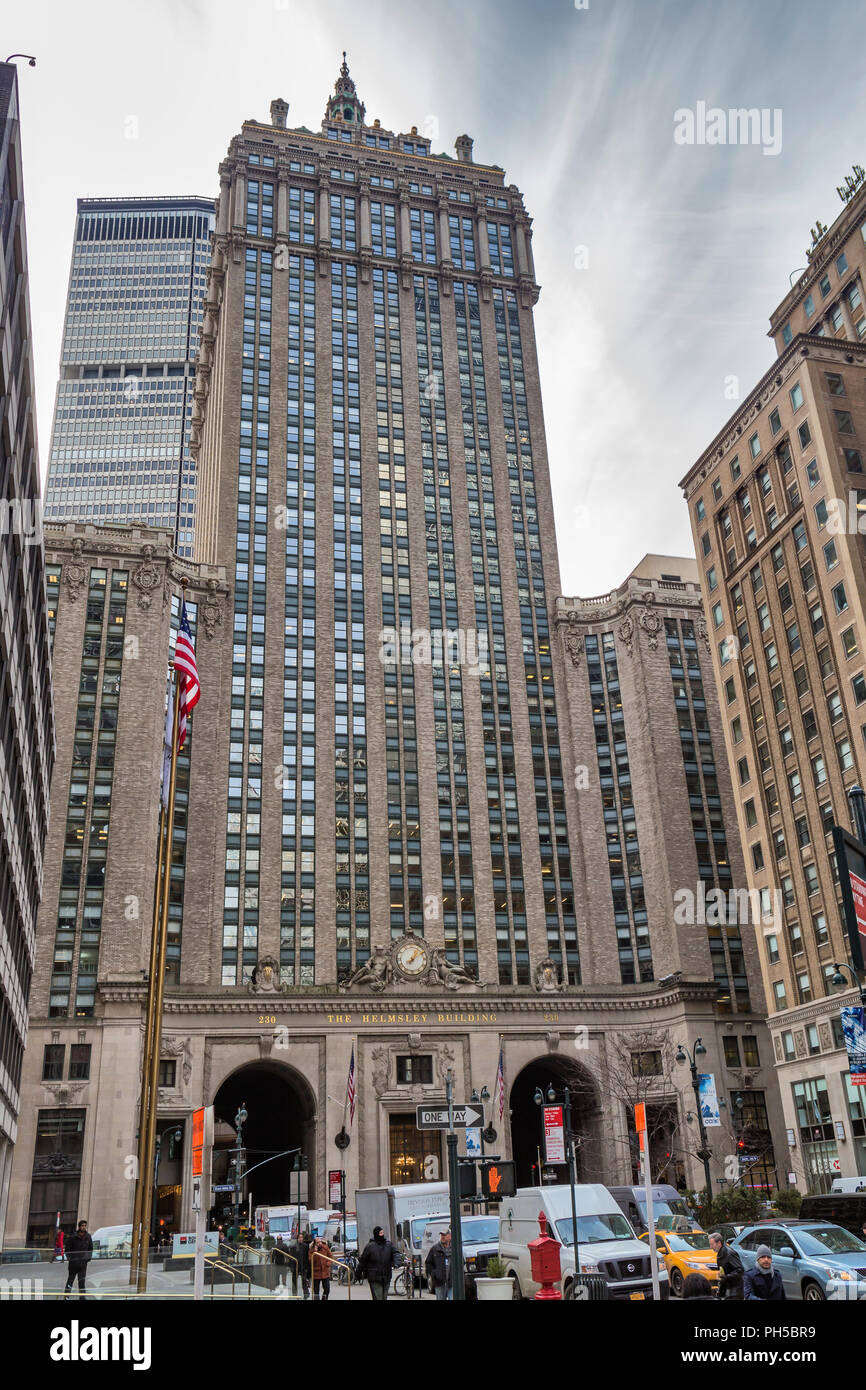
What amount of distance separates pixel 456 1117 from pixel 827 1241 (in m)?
8.13

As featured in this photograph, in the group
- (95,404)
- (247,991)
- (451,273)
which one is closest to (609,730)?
(247,991)

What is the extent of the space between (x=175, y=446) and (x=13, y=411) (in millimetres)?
160254

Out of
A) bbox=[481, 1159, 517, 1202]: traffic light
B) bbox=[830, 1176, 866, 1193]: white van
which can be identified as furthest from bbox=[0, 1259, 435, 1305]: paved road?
bbox=[830, 1176, 866, 1193]: white van

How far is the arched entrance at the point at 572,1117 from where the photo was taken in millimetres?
76125

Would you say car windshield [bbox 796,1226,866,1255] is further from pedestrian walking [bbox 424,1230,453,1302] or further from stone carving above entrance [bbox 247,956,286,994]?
stone carving above entrance [bbox 247,956,286,994]

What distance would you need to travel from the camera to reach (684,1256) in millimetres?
29469

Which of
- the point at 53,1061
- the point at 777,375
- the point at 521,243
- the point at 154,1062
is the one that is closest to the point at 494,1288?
the point at 154,1062

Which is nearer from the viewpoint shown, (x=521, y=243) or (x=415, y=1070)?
(x=415, y=1070)

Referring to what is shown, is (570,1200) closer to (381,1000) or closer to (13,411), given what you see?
(13,411)

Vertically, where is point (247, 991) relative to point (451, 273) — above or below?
below

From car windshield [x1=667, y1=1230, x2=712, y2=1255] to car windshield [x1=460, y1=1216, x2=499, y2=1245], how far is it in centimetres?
608

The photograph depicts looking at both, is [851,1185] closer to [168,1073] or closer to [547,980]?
[547,980]

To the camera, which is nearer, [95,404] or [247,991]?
[247,991]

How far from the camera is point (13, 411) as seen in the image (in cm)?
3256
